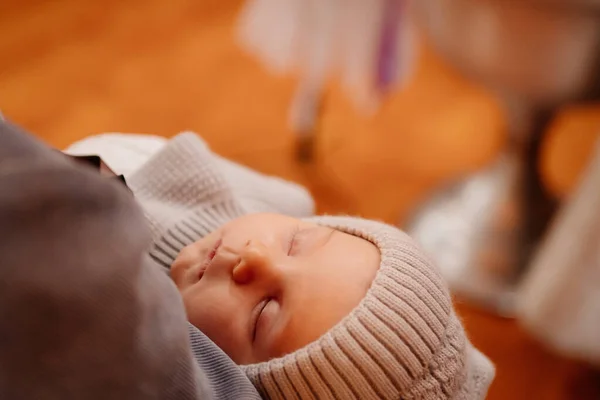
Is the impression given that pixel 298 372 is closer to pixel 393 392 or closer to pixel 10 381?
pixel 393 392

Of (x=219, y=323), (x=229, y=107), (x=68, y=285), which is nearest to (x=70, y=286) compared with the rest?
(x=68, y=285)

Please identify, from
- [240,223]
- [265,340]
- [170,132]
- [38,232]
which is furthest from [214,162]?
[170,132]

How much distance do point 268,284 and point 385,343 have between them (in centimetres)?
10

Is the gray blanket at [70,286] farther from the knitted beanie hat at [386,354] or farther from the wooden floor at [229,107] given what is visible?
the wooden floor at [229,107]

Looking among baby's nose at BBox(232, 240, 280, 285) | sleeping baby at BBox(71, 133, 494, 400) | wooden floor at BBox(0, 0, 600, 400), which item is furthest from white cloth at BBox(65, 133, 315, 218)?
wooden floor at BBox(0, 0, 600, 400)

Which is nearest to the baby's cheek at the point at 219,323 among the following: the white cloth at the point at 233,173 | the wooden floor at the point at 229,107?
the white cloth at the point at 233,173

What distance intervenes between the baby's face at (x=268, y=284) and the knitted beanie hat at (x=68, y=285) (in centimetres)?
20

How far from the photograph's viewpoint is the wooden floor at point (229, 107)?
1.59 metres

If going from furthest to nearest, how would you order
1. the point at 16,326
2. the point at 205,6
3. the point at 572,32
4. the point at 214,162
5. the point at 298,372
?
the point at 205,6, the point at 572,32, the point at 214,162, the point at 298,372, the point at 16,326

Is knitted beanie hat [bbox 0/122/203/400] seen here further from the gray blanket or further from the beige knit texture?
the beige knit texture

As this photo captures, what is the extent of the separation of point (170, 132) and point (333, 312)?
114cm

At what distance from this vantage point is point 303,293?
53 cm

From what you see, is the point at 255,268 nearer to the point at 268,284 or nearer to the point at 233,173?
the point at 268,284

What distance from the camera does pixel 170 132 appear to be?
1591mm
